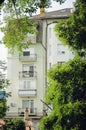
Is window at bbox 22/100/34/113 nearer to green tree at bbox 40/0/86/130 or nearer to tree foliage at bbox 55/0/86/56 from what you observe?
green tree at bbox 40/0/86/130

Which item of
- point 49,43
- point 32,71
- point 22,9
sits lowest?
point 32,71

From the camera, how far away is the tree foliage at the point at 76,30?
17.9m

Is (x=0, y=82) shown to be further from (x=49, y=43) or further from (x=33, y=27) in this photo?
(x=49, y=43)

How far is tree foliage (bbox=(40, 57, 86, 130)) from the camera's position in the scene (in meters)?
17.4

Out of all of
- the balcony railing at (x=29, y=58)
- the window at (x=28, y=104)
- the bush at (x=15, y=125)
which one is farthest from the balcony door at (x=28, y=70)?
the bush at (x=15, y=125)

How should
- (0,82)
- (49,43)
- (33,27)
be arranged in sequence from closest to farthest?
(33,27) → (0,82) → (49,43)

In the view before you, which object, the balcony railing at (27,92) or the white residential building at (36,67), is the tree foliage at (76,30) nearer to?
the white residential building at (36,67)

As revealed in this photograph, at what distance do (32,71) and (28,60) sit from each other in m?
1.50

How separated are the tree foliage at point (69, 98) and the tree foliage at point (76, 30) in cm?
77

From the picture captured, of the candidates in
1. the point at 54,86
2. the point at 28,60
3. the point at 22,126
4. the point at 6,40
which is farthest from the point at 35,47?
the point at 6,40

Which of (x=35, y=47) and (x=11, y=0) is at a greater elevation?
(x=11, y=0)

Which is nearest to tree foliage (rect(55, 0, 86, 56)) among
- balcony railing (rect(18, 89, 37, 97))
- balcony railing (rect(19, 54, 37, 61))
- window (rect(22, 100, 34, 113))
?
balcony railing (rect(18, 89, 37, 97))

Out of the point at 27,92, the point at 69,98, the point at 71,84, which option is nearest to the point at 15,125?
the point at 69,98

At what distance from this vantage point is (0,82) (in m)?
16.1
